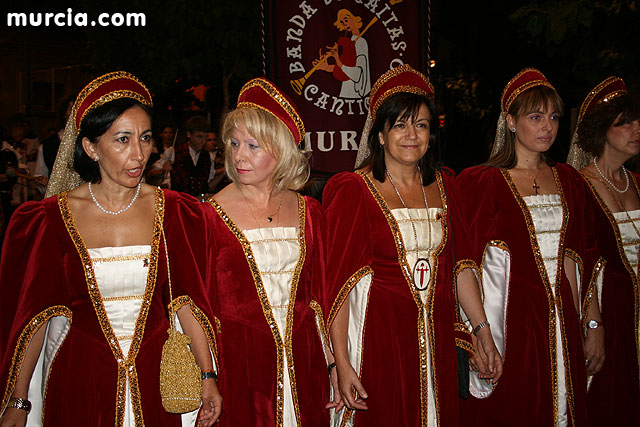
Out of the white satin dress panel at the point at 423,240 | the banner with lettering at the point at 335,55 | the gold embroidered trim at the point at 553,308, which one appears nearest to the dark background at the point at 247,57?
the banner with lettering at the point at 335,55

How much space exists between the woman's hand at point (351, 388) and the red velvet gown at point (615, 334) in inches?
66.4

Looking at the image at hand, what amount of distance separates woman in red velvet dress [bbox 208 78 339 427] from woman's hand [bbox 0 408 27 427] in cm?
77

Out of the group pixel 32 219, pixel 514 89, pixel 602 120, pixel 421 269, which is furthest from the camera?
pixel 602 120

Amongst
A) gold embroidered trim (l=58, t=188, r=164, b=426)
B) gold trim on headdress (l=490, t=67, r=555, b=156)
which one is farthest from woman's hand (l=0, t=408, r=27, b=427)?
gold trim on headdress (l=490, t=67, r=555, b=156)

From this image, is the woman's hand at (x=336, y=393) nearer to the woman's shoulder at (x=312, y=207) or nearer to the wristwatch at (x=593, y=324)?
the woman's shoulder at (x=312, y=207)

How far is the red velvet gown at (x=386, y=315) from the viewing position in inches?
115

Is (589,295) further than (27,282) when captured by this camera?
Yes

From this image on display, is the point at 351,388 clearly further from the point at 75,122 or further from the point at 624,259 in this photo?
the point at 624,259

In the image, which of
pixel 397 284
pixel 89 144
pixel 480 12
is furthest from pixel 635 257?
pixel 480 12

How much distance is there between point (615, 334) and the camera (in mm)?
3803

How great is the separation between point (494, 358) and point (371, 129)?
53.1 inches

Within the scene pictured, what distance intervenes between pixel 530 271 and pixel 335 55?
6.14 ft

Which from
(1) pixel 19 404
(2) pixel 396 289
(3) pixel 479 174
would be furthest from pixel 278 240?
(3) pixel 479 174

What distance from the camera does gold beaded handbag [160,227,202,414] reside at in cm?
223
